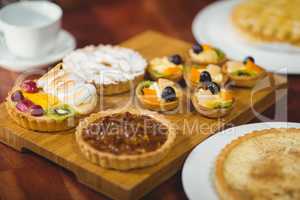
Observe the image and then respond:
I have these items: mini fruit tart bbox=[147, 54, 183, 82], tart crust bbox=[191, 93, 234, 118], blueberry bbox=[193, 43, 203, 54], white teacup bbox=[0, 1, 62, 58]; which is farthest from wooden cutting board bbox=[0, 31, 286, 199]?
white teacup bbox=[0, 1, 62, 58]

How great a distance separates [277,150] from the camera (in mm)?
1979

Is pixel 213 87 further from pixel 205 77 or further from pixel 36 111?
pixel 36 111

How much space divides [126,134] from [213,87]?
44cm

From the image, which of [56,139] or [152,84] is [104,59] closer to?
[152,84]

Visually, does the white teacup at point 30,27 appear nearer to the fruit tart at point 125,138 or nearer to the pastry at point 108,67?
the pastry at point 108,67

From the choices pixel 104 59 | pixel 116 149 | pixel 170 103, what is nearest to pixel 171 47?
pixel 104 59

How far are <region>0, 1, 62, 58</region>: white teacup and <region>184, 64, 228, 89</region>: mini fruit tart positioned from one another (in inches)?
25.2

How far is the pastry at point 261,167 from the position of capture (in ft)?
5.85

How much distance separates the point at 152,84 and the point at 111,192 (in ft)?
1.88

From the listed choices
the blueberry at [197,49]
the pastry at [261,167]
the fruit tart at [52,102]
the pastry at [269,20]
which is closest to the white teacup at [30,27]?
the fruit tart at [52,102]

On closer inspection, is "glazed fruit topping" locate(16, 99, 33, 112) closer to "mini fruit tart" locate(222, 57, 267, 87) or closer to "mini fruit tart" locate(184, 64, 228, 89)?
"mini fruit tart" locate(184, 64, 228, 89)

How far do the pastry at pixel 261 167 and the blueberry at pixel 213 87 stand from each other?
25cm

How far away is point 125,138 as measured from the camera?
6.48 ft

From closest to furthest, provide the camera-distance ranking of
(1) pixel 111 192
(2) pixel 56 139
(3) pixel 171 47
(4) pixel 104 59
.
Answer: (1) pixel 111 192
(2) pixel 56 139
(4) pixel 104 59
(3) pixel 171 47
